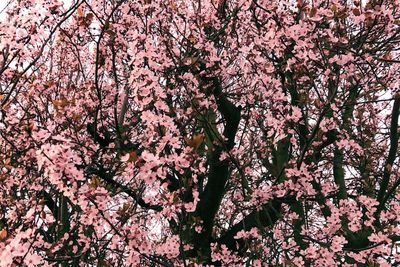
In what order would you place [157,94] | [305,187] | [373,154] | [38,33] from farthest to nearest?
[373,154] → [305,187] → [38,33] → [157,94]

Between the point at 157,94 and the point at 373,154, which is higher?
the point at 373,154

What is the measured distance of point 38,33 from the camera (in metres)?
3.80

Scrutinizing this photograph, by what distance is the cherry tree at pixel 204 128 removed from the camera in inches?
142

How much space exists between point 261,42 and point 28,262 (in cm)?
345

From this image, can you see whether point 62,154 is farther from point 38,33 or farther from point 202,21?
point 202,21

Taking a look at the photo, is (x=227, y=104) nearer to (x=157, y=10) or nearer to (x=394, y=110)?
(x=157, y=10)

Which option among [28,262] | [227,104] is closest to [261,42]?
[227,104]

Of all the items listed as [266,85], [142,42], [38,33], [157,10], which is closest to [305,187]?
[266,85]

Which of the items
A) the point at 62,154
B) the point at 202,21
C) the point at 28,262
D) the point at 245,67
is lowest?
the point at 28,262

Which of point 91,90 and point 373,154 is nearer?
point 91,90

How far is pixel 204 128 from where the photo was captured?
570 cm

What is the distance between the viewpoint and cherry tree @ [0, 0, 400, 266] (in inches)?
142

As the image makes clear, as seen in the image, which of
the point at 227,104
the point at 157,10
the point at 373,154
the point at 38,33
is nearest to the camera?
the point at 38,33

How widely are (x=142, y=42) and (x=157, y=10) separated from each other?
122 centimetres
